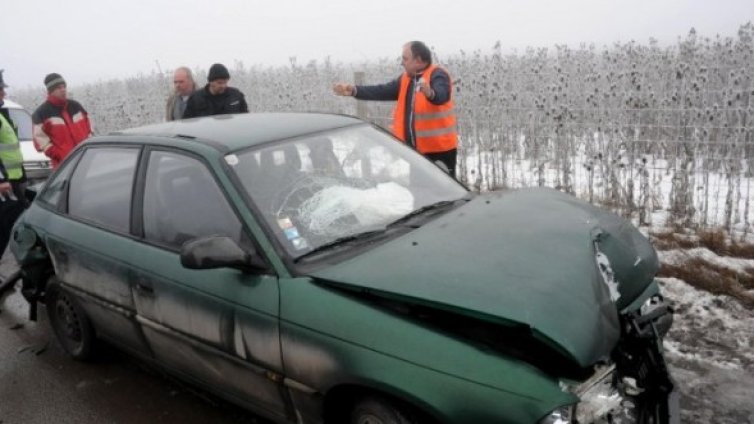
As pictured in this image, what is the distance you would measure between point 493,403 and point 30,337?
422 cm

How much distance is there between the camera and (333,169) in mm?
3244

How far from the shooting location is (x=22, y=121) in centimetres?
1061

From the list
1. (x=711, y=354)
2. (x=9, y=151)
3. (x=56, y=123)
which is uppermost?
(x=56, y=123)

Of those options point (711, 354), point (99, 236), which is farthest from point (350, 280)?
point (711, 354)

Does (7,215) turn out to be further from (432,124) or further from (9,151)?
(432,124)

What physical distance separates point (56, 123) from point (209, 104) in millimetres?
2044

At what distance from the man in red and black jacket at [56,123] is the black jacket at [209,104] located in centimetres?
159

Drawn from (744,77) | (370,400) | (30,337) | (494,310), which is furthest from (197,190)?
(744,77)

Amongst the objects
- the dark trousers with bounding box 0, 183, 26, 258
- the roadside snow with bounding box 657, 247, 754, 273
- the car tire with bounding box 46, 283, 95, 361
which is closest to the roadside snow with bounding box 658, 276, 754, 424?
the roadside snow with bounding box 657, 247, 754, 273

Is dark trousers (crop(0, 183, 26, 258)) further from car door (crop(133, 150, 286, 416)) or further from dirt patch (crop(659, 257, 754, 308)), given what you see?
dirt patch (crop(659, 257, 754, 308))

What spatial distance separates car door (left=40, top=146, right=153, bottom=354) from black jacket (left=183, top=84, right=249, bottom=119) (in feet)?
8.70

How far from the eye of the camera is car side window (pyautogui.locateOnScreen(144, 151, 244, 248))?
2932mm

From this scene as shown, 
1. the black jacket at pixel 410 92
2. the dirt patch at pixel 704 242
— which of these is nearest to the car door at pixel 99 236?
the black jacket at pixel 410 92

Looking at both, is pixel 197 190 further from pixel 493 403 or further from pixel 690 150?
pixel 690 150
